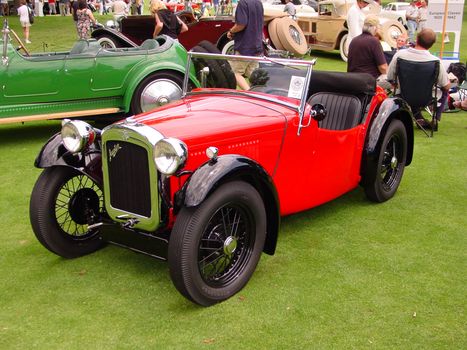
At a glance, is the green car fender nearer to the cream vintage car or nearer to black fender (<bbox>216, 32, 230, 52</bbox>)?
black fender (<bbox>216, 32, 230, 52</bbox>)

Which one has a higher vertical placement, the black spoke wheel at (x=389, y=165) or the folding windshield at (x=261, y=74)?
the folding windshield at (x=261, y=74)

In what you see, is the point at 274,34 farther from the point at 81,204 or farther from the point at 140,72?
the point at 81,204

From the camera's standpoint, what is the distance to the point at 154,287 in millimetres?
3443

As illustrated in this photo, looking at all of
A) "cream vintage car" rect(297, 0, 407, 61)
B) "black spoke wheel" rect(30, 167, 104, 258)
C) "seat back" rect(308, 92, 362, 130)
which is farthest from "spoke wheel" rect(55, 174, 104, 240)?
"cream vintage car" rect(297, 0, 407, 61)

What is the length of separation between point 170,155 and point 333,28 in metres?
12.5

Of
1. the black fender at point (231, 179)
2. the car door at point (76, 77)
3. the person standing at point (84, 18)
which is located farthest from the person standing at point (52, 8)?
the black fender at point (231, 179)

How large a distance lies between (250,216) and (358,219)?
1.49m

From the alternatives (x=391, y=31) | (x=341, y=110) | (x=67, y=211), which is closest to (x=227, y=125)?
(x=67, y=211)

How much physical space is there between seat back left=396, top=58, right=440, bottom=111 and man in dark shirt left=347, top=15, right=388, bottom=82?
0.24 meters

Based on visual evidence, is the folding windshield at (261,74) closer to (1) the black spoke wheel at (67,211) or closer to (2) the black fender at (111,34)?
(1) the black spoke wheel at (67,211)

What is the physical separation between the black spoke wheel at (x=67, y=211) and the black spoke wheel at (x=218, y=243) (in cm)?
95

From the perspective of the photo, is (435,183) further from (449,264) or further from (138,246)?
(138,246)

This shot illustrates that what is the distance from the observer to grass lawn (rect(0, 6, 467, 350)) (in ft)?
9.57

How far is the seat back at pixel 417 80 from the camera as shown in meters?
6.63
